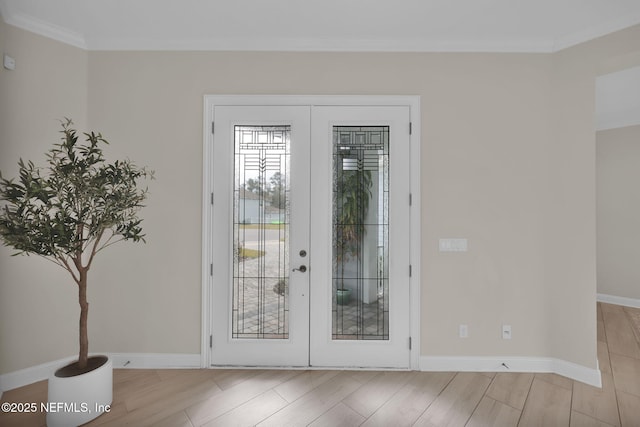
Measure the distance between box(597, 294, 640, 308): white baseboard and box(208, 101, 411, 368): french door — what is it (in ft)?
13.5

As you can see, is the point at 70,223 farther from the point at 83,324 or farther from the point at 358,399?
the point at 358,399

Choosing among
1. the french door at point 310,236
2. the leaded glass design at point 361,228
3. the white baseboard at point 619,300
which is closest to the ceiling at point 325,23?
the french door at point 310,236

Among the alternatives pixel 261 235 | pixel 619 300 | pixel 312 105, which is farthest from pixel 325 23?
pixel 619 300

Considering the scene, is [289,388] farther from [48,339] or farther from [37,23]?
[37,23]

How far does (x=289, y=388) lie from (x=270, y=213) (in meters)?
1.44

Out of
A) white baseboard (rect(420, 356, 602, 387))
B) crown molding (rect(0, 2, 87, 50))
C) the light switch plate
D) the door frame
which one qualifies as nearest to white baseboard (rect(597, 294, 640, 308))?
white baseboard (rect(420, 356, 602, 387))

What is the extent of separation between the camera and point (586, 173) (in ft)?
7.96

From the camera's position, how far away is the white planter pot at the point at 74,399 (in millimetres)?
1832

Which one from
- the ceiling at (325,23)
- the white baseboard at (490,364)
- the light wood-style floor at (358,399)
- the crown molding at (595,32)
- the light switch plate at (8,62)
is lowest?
the light wood-style floor at (358,399)

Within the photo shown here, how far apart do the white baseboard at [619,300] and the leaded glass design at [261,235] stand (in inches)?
200

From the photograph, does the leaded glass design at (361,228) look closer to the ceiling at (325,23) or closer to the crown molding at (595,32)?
the ceiling at (325,23)

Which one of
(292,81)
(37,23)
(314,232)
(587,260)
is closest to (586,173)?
(587,260)

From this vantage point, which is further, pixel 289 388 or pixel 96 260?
pixel 96 260

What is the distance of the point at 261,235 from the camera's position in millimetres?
2588
